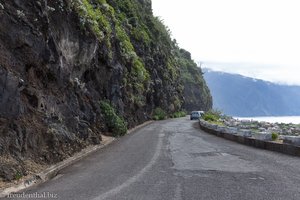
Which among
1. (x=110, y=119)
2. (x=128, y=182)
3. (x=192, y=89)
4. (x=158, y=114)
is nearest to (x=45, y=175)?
(x=128, y=182)

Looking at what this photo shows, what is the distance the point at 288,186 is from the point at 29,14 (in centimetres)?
1055

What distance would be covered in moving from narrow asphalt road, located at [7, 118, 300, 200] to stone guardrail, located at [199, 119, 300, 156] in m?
0.64

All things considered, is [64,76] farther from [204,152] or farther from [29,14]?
[204,152]

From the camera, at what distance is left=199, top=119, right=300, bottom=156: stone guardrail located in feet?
53.4

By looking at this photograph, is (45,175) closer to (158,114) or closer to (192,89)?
(158,114)

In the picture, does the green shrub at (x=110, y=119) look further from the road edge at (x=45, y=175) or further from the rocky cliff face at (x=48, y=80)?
the road edge at (x=45, y=175)

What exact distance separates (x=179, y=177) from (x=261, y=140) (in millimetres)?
9561

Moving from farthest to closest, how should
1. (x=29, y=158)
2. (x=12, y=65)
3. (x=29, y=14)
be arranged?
1. (x=29, y=14)
2. (x=12, y=65)
3. (x=29, y=158)

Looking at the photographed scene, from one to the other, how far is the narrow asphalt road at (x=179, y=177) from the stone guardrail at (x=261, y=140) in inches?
25.2

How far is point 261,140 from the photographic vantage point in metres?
19.6

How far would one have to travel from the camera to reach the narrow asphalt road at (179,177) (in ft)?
29.7

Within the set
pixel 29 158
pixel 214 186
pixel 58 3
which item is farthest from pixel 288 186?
pixel 58 3

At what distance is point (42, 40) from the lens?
1542 cm

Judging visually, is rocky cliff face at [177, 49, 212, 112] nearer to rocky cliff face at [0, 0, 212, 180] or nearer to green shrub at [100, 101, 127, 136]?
green shrub at [100, 101, 127, 136]
